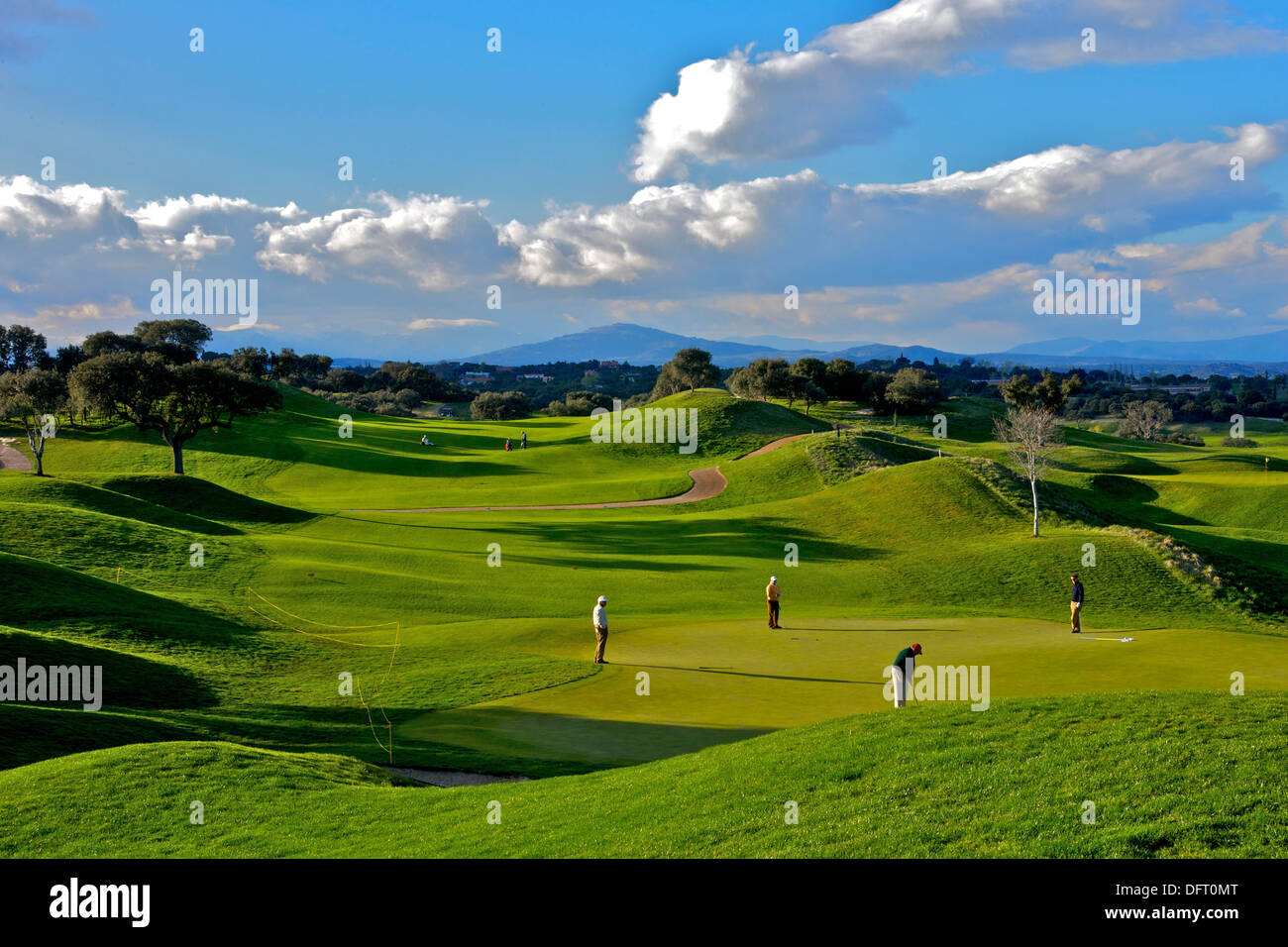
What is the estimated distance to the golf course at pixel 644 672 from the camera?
493 inches

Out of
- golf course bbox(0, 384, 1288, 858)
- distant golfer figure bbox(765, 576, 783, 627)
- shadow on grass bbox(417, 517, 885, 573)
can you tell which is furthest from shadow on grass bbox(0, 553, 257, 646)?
shadow on grass bbox(417, 517, 885, 573)

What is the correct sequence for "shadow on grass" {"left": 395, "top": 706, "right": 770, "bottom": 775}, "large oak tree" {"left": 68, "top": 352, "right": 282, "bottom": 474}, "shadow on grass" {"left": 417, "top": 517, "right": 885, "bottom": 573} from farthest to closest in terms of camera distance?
"large oak tree" {"left": 68, "top": 352, "right": 282, "bottom": 474}, "shadow on grass" {"left": 417, "top": 517, "right": 885, "bottom": 573}, "shadow on grass" {"left": 395, "top": 706, "right": 770, "bottom": 775}

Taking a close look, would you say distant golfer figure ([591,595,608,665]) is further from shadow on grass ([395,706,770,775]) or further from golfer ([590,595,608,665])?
shadow on grass ([395,706,770,775])

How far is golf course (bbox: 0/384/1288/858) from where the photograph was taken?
12.5 metres

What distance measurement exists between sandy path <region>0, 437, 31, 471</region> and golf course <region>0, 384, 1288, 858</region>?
34042mm

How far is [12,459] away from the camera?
84.2 metres

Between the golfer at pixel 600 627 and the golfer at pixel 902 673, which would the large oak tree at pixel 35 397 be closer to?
the golfer at pixel 600 627

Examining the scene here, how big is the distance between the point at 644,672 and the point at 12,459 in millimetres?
84688

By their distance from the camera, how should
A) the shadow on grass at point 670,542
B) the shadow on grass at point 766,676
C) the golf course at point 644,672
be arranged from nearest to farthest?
1. the golf course at point 644,672
2. the shadow on grass at point 766,676
3. the shadow on grass at point 670,542

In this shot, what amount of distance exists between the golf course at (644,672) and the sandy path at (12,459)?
3404cm

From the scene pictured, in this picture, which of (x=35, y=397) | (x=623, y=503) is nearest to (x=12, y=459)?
(x=35, y=397)

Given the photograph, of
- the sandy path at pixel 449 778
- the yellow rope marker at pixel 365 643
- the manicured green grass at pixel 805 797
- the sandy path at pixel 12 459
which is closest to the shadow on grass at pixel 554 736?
the sandy path at pixel 449 778

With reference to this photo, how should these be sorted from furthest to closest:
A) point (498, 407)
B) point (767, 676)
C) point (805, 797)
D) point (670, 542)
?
point (498, 407) < point (670, 542) < point (767, 676) < point (805, 797)

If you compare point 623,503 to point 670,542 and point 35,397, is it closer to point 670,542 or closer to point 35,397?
point 670,542
